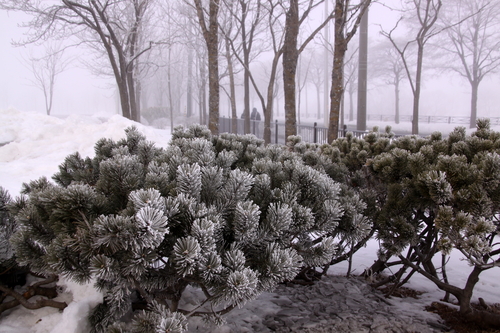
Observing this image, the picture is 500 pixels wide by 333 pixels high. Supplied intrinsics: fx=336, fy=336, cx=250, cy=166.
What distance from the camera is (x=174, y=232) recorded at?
164cm

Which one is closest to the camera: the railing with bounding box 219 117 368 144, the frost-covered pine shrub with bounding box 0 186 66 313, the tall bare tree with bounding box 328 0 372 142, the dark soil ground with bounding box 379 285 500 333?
the frost-covered pine shrub with bounding box 0 186 66 313

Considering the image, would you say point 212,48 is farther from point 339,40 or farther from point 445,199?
point 445,199

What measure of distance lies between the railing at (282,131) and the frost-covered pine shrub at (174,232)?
19.3 ft

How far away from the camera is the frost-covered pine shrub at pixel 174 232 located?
1399 millimetres

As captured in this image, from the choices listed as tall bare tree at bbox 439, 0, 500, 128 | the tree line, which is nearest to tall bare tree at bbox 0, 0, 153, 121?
the tree line

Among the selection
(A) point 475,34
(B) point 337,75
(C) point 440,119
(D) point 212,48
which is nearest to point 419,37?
(B) point 337,75

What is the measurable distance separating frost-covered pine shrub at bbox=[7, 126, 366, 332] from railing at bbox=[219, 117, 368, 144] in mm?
5889

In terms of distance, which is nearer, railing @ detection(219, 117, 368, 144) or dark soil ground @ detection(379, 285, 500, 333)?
dark soil ground @ detection(379, 285, 500, 333)

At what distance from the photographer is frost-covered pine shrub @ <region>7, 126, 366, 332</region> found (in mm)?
1399

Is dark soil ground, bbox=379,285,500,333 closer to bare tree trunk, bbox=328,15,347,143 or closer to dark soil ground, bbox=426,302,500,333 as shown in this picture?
dark soil ground, bbox=426,302,500,333

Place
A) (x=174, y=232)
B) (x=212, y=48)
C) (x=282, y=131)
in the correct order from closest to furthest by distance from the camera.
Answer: (x=174, y=232) < (x=212, y=48) < (x=282, y=131)

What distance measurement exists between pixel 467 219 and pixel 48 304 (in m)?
2.61

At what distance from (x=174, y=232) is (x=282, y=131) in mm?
17678

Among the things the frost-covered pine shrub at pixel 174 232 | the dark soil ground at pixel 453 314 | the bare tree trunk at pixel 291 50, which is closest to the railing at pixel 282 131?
the bare tree trunk at pixel 291 50
